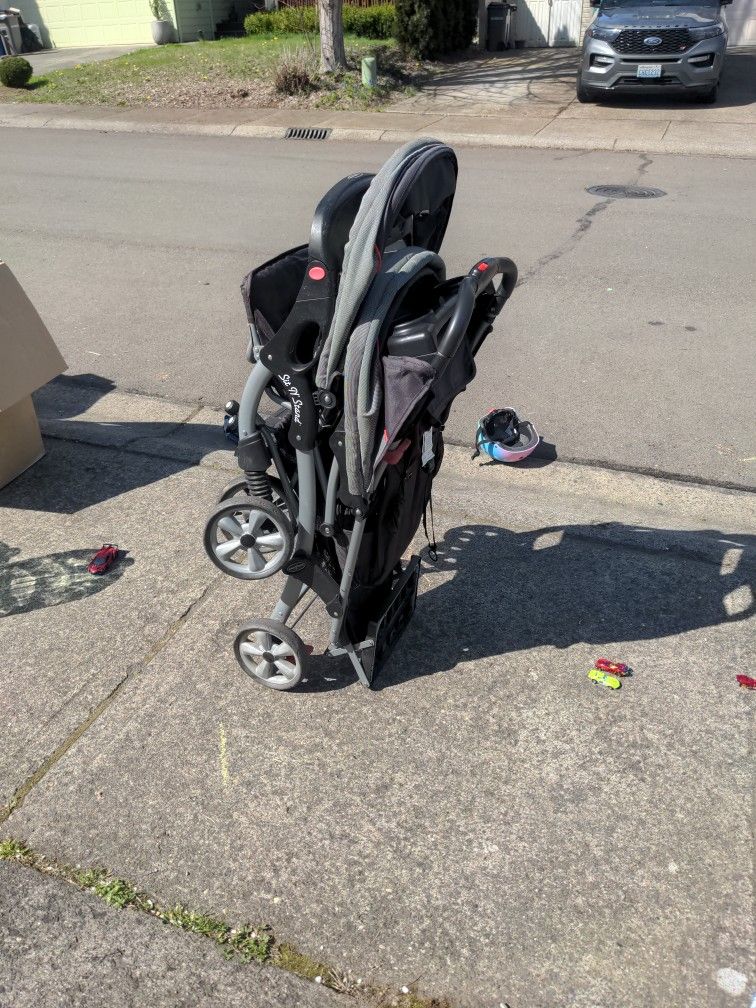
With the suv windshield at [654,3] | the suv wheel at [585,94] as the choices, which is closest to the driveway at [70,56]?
the suv wheel at [585,94]

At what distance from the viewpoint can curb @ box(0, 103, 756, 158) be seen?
39.4 ft

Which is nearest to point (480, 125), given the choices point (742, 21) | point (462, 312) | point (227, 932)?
point (742, 21)

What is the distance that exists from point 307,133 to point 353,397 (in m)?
13.0

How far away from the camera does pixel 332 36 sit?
53.4 ft

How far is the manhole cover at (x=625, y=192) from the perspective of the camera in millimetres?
9859

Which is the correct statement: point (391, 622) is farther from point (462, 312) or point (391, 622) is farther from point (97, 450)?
point (97, 450)

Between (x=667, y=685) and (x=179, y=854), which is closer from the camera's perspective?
(x=179, y=854)

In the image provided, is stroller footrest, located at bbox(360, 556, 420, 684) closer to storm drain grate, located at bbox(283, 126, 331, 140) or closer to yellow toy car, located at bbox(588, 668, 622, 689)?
yellow toy car, located at bbox(588, 668, 622, 689)

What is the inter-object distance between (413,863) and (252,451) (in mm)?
1409

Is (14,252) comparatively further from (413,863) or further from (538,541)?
(413,863)

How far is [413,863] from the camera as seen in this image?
260 cm

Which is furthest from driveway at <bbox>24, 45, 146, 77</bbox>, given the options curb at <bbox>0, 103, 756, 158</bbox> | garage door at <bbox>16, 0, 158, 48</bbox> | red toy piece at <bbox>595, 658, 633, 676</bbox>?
red toy piece at <bbox>595, 658, 633, 676</bbox>

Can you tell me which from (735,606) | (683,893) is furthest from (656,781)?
(735,606)

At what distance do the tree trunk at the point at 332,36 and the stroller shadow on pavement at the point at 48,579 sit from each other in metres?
15.0
